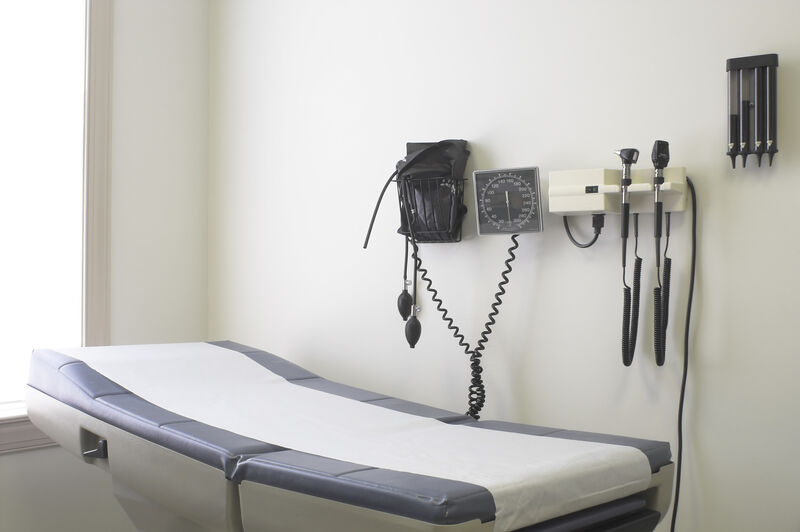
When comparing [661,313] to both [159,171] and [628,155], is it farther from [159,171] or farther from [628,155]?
[159,171]

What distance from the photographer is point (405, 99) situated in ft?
8.09

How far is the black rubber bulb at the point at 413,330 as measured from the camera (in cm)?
227

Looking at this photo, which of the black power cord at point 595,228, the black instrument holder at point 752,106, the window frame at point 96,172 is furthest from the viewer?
the window frame at point 96,172

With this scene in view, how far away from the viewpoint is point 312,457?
1397 millimetres

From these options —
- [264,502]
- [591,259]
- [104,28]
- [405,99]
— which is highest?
[104,28]

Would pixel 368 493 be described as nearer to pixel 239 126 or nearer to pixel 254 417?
pixel 254 417

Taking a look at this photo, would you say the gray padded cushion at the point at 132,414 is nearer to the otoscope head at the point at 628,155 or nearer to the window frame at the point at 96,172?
the window frame at the point at 96,172

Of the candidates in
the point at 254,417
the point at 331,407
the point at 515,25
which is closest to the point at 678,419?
the point at 331,407

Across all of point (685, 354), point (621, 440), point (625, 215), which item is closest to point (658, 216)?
point (625, 215)

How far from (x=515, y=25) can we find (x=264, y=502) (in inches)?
59.4

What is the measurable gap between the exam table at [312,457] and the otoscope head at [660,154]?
64 centimetres

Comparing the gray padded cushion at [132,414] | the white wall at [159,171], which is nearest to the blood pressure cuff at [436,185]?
the gray padded cushion at [132,414]

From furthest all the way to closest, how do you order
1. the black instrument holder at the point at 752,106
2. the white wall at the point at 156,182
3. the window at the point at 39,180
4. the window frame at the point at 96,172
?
the white wall at the point at 156,182
the window frame at the point at 96,172
the window at the point at 39,180
the black instrument holder at the point at 752,106

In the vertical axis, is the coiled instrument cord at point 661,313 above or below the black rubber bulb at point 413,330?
above
